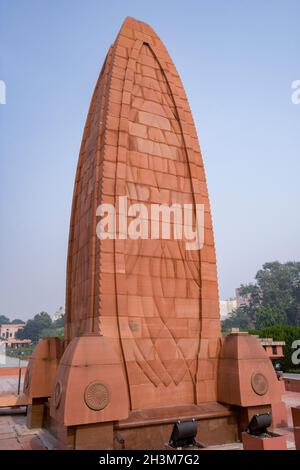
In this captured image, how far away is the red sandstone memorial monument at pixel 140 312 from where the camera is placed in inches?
294

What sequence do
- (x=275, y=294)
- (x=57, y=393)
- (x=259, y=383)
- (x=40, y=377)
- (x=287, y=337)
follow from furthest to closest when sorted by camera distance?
(x=275, y=294), (x=287, y=337), (x=40, y=377), (x=259, y=383), (x=57, y=393)

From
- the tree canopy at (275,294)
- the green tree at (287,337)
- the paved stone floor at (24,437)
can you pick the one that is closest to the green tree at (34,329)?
the tree canopy at (275,294)

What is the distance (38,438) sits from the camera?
8812mm

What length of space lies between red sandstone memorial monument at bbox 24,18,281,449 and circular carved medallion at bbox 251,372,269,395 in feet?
0.08

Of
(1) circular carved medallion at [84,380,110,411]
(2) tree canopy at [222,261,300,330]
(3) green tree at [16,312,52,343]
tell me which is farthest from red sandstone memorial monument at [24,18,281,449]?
(3) green tree at [16,312,52,343]

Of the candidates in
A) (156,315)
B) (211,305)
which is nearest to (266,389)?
(211,305)

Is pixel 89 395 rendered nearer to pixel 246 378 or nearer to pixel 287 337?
pixel 246 378

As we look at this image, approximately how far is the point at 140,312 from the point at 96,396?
2.46 metres

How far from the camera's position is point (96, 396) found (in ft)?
23.5

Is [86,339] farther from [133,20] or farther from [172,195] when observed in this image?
[133,20]

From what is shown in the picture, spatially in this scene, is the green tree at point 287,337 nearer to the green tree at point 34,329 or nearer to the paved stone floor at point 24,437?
the paved stone floor at point 24,437

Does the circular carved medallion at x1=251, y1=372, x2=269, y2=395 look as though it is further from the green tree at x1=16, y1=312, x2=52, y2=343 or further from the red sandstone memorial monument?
the green tree at x1=16, y1=312, x2=52, y2=343

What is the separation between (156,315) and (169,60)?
902 centimetres

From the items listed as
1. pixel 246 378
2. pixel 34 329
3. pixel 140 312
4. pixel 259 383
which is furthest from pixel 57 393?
pixel 34 329
